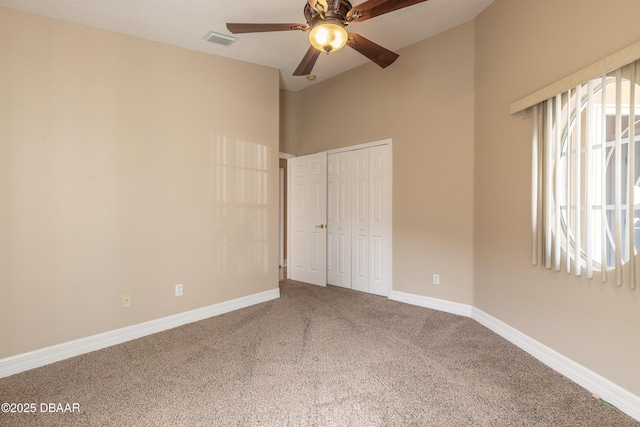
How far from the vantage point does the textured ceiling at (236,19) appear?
2582 millimetres

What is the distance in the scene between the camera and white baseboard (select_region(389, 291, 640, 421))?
70.7 inches

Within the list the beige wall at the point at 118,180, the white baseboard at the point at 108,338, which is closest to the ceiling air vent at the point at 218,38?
the beige wall at the point at 118,180

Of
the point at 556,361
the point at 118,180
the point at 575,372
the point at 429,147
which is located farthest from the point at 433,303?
the point at 118,180

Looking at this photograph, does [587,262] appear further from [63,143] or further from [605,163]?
[63,143]

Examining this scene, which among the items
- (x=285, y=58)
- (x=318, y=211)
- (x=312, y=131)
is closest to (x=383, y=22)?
(x=285, y=58)

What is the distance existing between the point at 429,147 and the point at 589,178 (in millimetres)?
1724

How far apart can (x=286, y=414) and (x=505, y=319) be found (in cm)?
213

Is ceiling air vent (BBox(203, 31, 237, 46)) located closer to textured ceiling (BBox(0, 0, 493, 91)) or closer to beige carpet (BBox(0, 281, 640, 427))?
textured ceiling (BBox(0, 0, 493, 91))

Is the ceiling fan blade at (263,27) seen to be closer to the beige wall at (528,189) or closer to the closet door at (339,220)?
the beige wall at (528,189)

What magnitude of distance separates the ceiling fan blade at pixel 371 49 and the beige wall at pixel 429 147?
1.12 m

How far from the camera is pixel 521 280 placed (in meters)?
2.63

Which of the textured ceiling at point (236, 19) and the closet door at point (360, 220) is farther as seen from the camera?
the closet door at point (360, 220)

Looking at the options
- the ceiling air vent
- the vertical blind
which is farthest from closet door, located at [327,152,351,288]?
the vertical blind

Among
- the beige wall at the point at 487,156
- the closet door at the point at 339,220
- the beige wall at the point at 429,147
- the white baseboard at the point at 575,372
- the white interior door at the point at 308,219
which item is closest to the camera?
the white baseboard at the point at 575,372
